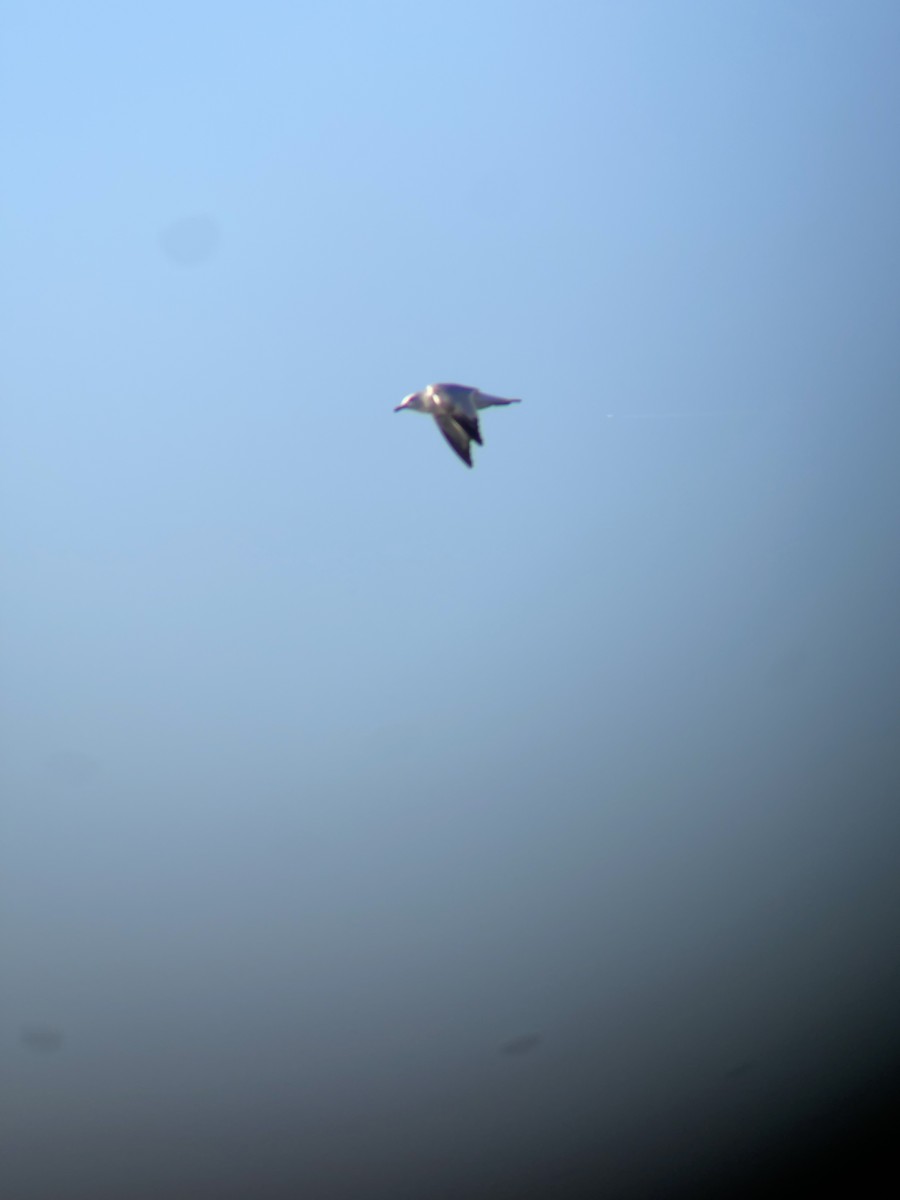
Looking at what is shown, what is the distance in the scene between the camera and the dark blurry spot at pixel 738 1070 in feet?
10.5

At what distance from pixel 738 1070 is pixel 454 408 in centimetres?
277

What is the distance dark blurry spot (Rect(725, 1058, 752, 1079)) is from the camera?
10.5ft

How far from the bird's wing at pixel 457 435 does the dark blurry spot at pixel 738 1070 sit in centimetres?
270

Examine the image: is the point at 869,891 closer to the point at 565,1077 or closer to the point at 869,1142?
the point at 565,1077

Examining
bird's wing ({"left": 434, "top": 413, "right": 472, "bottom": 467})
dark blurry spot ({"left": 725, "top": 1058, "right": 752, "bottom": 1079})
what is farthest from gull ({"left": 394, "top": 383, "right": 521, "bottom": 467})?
dark blurry spot ({"left": 725, "top": 1058, "right": 752, "bottom": 1079})

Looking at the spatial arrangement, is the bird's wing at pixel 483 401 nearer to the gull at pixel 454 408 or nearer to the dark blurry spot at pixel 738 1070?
the gull at pixel 454 408

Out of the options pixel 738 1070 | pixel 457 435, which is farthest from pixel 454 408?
pixel 738 1070

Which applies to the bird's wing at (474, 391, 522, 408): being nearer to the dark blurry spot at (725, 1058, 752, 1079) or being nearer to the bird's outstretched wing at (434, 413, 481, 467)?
the bird's outstretched wing at (434, 413, 481, 467)

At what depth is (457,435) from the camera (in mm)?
1161

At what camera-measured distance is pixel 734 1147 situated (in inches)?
134

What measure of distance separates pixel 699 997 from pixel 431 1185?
927 mm

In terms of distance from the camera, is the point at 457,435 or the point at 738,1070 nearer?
the point at 457,435

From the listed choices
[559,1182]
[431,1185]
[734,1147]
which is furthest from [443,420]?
[734,1147]

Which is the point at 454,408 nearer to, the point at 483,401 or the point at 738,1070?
the point at 483,401
